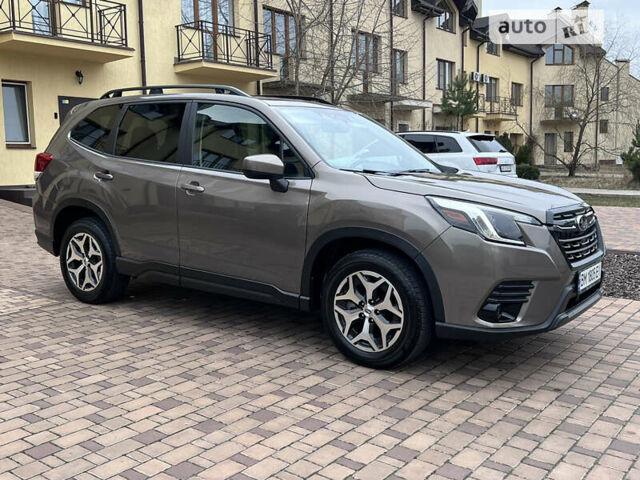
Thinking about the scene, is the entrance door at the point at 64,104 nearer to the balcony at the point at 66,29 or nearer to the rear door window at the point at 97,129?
the balcony at the point at 66,29

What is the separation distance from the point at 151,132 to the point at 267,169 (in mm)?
1625

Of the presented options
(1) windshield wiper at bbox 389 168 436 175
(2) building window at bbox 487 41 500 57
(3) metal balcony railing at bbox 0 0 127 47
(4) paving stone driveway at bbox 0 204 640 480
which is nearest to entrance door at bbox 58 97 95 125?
(3) metal balcony railing at bbox 0 0 127 47

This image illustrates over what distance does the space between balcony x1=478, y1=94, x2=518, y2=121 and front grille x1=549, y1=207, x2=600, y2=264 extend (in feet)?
116

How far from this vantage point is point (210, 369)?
441 cm

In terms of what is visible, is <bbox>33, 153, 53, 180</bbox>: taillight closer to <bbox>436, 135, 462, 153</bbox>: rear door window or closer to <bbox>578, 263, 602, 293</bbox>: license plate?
<bbox>578, 263, 602, 293</bbox>: license plate

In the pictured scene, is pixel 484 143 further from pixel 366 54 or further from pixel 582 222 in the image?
pixel 582 222

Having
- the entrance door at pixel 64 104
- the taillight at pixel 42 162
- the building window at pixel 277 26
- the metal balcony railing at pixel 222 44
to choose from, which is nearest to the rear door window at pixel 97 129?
the taillight at pixel 42 162

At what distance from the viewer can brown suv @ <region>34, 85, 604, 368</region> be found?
13.1 ft

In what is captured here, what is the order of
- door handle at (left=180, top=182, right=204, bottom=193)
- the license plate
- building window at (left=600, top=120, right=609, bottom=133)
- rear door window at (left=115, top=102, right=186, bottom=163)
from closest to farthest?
the license plate
door handle at (left=180, top=182, right=204, bottom=193)
rear door window at (left=115, top=102, right=186, bottom=163)
building window at (left=600, top=120, right=609, bottom=133)

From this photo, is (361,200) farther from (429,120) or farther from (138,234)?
(429,120)

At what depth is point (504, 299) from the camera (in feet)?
12.9

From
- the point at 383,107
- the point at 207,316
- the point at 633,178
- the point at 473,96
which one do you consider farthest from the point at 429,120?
the point at 207,316

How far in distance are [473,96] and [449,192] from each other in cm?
2909

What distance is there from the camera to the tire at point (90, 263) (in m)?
5.82
